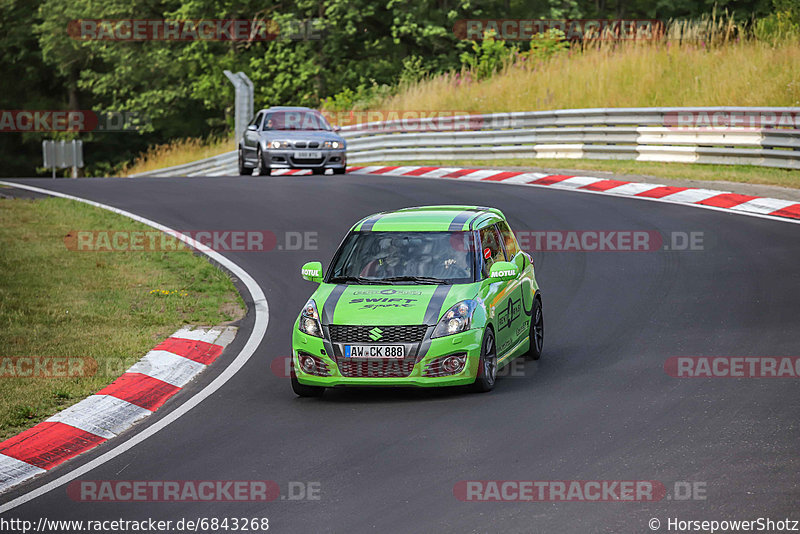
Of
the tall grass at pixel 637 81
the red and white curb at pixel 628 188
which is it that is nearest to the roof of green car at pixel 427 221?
the red and white curb at pixel 628 188

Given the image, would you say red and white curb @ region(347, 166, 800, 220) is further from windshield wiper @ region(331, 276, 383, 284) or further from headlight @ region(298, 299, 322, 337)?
headlight @ region(298, 299, 322, 337)

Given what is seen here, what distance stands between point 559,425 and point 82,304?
24.2 feet

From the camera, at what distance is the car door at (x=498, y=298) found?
1041cm

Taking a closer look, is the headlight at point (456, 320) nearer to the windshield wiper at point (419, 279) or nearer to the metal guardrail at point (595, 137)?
the windshield wiper at point (419, 279)

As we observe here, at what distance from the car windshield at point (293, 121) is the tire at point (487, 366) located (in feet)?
62.6

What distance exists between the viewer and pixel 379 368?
9820 millimetres

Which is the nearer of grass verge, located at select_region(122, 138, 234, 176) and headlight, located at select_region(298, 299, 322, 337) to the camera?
headlight, located at select_region(298, 299, 322, 337)

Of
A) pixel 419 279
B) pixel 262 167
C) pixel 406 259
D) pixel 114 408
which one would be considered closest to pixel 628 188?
pixel 262 167

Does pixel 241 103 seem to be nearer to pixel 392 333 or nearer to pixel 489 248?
pixel 489 248

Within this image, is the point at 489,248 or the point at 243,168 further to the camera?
the point at 243,168

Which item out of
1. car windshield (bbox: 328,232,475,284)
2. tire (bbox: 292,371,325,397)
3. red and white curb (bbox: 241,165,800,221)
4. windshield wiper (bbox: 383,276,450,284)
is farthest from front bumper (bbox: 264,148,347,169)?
tire (bbox: 292,371,325,397)

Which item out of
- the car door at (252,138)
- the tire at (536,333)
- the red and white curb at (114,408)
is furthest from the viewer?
the car door at (252,138)

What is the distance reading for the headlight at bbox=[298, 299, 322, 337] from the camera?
10.1 m

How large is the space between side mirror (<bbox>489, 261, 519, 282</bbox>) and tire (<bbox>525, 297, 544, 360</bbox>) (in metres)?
1.06
